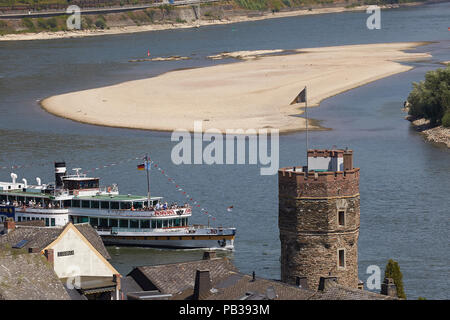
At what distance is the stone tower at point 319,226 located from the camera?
2037 inches

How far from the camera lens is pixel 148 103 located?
537ft

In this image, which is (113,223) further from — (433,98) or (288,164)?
(433,98)

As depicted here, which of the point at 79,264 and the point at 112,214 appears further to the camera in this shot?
the point at 112,214

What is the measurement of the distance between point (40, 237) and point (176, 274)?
366 inches

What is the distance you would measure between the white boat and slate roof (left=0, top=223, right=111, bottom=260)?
2042cm

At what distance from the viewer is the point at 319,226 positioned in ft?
170

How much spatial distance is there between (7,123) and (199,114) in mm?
24844

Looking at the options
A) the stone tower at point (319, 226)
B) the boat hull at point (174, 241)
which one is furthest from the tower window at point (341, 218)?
the boat hull at point (174, 241)

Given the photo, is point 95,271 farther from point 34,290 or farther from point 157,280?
point 34,290

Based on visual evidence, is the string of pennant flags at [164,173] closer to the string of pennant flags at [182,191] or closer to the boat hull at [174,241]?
the string of pennant flags at [182,191]

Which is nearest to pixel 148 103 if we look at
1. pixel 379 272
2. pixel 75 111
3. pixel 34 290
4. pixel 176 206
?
pixel 75 111

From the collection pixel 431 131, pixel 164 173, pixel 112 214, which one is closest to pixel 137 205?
pixel 112 214

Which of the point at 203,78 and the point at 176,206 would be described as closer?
the point at 176,206

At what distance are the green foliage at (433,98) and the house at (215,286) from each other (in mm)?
87623
